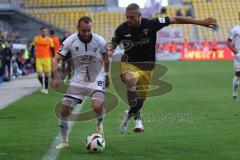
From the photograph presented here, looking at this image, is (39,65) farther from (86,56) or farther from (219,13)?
(219,13)

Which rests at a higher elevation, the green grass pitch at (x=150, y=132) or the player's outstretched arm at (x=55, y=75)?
the player's outstretched arm at (x=55, y=75)

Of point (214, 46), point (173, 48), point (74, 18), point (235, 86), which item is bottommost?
point (173, 48)

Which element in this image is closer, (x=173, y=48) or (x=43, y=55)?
(x=43, y=55)

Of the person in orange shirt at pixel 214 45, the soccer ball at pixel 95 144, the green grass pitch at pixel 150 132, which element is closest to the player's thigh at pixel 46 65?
the green grass pitch at pixel 150 132

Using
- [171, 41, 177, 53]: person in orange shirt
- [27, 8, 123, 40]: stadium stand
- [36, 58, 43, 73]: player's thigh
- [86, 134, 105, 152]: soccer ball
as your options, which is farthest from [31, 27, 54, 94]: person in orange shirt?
[27, 8, 123, 40]: stadium stand

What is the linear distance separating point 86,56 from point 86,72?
9.2 inches

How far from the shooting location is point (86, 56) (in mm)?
9266

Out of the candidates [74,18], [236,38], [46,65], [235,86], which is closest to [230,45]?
[236,38]

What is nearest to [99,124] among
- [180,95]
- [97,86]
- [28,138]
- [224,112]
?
[97,86]

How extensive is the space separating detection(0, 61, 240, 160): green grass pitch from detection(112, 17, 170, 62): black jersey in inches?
50.9

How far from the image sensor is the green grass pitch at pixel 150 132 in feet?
28.0

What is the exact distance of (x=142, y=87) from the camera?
36.7ft

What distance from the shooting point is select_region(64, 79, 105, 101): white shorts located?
365 inches

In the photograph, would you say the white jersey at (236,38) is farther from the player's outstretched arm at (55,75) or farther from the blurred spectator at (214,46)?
the blurred spectator at (214,46)
